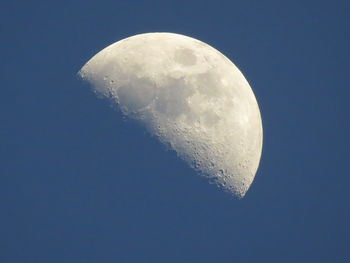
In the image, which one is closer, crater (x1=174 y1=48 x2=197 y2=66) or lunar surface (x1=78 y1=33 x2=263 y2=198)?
lunar surface (x1=78 y1=33 x2=263 y2=198)

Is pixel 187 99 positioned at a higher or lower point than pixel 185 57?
lower

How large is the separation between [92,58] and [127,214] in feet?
15.6

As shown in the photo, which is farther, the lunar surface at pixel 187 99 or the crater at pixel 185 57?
the crater at pixel 185 57

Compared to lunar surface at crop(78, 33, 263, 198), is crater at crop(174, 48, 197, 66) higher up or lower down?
higher up

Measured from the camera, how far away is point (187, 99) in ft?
48.4

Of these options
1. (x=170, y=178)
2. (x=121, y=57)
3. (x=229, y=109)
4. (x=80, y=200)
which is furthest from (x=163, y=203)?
(x=121, y=57)

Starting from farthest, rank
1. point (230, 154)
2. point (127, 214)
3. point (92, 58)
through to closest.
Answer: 1. point (92, 58)
2. point (230, 154)
3. point (127, 214)

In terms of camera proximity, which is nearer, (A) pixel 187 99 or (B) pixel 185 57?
(A) pixel 187 99

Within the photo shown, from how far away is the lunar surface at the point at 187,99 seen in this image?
1468cm

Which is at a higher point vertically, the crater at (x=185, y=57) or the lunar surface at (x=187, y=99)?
the crater at (x=185, y=57)

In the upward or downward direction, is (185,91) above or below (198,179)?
above

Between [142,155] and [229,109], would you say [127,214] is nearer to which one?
[142,155]

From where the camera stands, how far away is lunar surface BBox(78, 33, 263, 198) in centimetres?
1468

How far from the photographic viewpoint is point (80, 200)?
14844 mm
